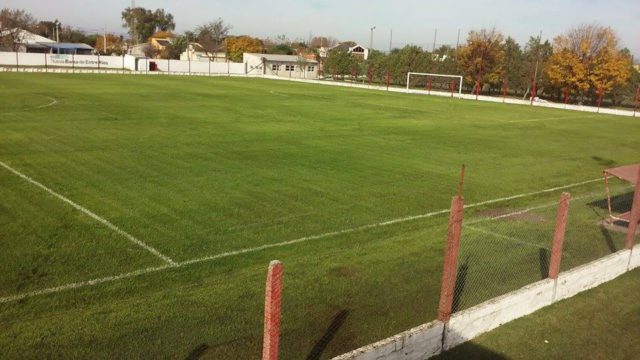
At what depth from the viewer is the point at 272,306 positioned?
4.83 m

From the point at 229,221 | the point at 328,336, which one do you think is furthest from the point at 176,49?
the point at 328,336

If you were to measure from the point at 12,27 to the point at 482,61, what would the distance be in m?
80.8

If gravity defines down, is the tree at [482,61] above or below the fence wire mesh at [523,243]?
above

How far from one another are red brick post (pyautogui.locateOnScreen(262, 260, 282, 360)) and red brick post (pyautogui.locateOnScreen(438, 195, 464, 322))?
96.9 inches

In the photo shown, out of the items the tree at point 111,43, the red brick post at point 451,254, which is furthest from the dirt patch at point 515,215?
the tree at point 111,43

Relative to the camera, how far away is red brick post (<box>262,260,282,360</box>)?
471 centimetres

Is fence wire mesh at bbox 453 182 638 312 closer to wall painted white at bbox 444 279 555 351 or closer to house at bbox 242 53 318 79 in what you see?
wall painted white at bbox 444 279 555 351

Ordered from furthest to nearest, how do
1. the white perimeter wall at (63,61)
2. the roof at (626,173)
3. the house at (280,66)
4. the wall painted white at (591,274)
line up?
1. the house at (280,66)
2. the white perimeter wall at (63,61)
3. the roof at (626,173)
4. the wall painted white at (591,274)

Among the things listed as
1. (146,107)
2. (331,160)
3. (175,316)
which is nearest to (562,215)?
(175,316)

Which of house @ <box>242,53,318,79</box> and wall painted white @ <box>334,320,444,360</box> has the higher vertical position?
house @ <box>242,53,318,79</box>

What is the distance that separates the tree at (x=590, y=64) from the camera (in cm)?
5278

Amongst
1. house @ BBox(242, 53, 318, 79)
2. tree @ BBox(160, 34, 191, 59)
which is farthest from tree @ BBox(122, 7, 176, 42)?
house @ BBox(242, 53, 318, 79)

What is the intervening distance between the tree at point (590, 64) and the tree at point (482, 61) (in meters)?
8.37

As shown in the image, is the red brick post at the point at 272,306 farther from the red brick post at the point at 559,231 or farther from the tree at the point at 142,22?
the tree at the point at 142,22
